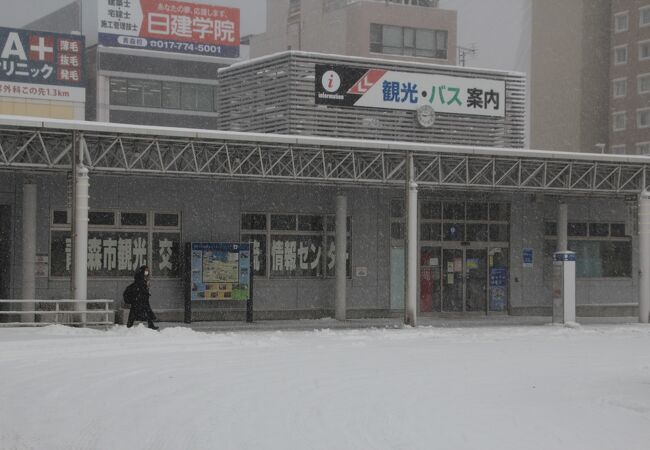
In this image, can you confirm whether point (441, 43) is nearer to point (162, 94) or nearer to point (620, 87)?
point (620, 87)

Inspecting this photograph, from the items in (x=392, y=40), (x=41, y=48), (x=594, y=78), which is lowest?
(x=41, y=48)

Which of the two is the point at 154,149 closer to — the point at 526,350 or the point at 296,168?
the point at 296,168

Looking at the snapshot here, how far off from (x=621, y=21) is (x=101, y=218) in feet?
222

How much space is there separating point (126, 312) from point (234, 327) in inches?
101

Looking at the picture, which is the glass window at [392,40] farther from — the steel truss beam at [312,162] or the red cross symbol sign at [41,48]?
the steel truss beam at [312,162]

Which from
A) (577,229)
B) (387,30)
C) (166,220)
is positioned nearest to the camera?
(166,220)

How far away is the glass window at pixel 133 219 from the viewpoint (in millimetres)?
27547

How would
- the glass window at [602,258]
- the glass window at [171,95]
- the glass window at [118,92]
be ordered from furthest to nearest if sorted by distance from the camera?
the glass window at [171,95] < the glass window at [118,92] < the glass window at [602,258]

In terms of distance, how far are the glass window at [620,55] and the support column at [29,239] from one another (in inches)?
2722

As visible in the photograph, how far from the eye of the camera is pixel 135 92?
77375 mm

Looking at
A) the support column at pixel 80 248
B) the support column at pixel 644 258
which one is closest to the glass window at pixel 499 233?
the support column at pixel 644 258

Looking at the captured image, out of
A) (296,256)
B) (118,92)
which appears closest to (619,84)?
(118,92)

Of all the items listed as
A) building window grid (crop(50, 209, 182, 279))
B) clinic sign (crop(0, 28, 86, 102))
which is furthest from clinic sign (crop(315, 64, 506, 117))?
clinic sign (crop(0, 28, 86, 102))

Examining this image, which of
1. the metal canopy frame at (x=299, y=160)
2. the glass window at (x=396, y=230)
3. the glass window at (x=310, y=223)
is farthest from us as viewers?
the glass window at (x=396, y=230)
